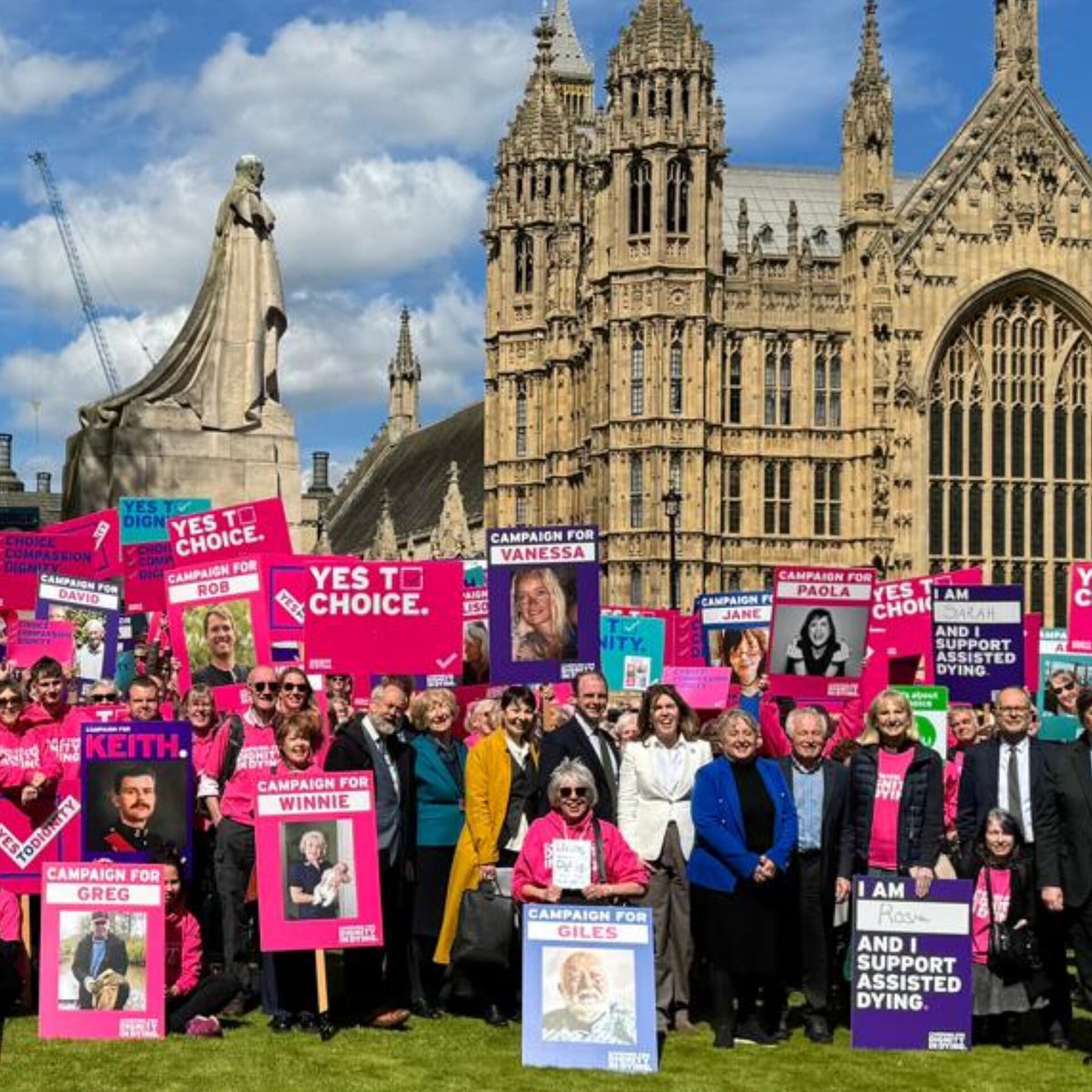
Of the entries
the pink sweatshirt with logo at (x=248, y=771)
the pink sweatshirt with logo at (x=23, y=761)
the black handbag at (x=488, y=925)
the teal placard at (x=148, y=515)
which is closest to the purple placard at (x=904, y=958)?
the black handbag at (x=488, y=925)

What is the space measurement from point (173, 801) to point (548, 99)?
60.1 m

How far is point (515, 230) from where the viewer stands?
222ft

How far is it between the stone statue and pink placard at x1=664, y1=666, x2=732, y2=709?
4825mm

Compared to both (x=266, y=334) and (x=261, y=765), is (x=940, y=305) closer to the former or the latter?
(x=266, y=334)

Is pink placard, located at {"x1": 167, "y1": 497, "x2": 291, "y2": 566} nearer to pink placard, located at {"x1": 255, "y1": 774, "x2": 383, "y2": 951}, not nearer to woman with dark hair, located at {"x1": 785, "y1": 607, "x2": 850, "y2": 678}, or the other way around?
woman with dark hair, located at {"x1": 785, "y1": 607, "x2": 850, "y2": 678}

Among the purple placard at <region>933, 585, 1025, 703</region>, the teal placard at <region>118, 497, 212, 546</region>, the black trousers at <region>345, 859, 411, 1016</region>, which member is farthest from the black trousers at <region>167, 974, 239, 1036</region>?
the purple placard at <region>933, 585, 1025, 703</region>

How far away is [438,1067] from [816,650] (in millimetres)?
6543

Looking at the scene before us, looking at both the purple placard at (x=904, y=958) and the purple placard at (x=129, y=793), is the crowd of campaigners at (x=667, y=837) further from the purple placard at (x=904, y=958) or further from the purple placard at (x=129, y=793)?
the purple placard at (x=129, y=793)

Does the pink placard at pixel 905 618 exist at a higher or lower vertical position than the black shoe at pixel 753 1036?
higher

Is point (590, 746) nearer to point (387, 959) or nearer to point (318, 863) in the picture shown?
point (387, 959)

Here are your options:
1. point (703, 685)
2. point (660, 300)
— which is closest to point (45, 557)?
point (703, 685)

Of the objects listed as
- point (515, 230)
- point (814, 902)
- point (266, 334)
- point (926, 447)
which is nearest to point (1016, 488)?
point (926, 447)

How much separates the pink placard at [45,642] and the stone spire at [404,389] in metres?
84.3

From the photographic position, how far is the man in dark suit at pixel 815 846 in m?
12.0
